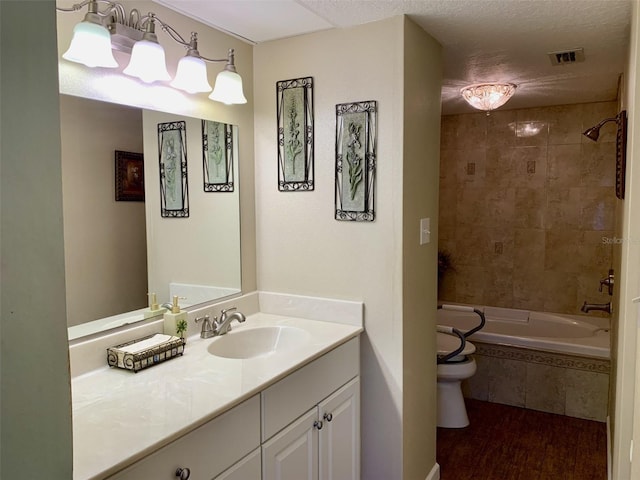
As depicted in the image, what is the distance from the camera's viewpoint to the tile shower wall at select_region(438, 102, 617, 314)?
397 cm

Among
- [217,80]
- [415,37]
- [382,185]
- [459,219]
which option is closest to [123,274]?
[217,80]

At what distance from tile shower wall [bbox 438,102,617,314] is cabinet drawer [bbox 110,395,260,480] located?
3.36m

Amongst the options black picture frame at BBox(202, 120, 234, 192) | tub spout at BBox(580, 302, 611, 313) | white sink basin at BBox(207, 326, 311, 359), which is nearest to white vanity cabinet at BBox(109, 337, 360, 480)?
white sink basin at BBox(207, 326, 311, 359)

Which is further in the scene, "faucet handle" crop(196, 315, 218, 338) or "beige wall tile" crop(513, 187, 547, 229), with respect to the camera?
"beige wall tile" crop(513, 187, 547, 229)

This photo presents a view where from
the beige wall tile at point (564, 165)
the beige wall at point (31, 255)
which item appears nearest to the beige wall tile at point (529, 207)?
the beige wall tile at point (564, 165)

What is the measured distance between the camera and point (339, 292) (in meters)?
2.29

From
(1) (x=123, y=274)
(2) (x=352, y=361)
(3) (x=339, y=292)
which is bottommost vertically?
(2) (x=352, y=361)

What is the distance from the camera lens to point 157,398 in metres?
1.45

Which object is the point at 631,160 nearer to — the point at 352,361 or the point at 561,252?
the point at 352,361

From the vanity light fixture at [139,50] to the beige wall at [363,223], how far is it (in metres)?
0.37

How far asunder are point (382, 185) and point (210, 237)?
0.82 metres

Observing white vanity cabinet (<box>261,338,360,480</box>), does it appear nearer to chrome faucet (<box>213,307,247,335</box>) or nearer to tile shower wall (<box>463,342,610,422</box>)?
chrome faucet (<box>213,307,247,335</box>)

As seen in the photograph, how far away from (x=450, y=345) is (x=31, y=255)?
333 cm

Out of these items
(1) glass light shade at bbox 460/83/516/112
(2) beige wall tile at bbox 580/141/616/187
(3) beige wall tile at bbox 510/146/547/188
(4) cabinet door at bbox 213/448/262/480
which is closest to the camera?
(4) cabinet door at bbox 213/448/262/480
